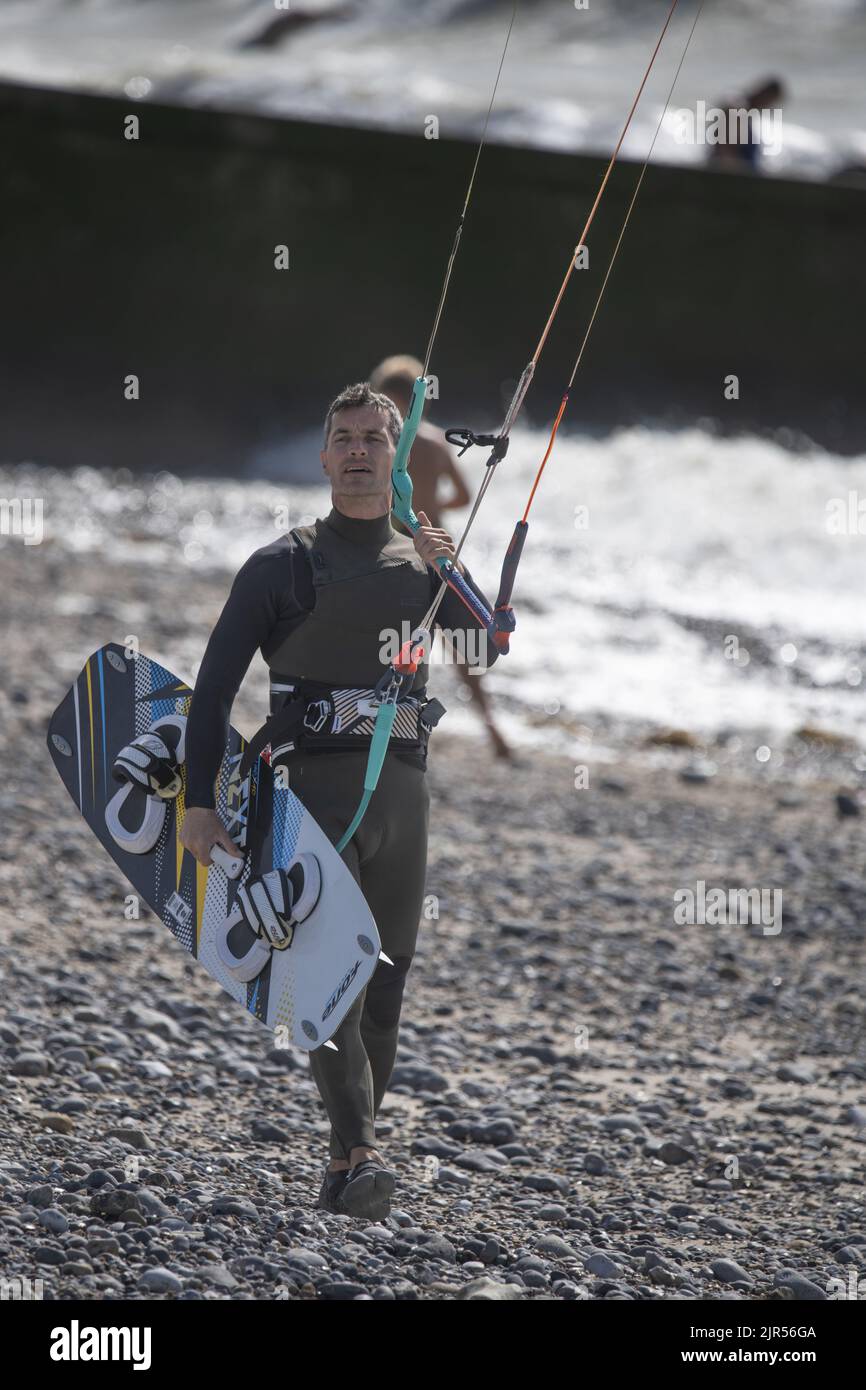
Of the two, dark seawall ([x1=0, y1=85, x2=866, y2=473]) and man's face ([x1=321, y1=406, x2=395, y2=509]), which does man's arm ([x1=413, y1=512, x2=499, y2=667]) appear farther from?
dark seawall ([x1=0, y1=85, x2=866, y2=473])

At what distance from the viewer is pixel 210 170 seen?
24.0 m

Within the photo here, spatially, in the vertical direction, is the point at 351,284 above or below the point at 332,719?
above

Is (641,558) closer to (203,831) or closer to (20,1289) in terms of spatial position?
(203,831)

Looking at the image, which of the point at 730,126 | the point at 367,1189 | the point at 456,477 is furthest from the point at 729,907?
the point at 730,126

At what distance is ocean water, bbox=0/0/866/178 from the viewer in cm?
2755

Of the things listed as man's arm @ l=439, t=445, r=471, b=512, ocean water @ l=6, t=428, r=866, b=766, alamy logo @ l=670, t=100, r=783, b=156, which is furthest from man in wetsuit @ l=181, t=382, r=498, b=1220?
alamy logo @ l=670, t=100, r=783, b=156

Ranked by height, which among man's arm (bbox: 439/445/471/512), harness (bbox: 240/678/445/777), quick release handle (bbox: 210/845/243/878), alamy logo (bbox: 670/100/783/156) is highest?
alamy logo (bbox: 670/100/783/156)

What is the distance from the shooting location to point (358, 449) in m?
4.14

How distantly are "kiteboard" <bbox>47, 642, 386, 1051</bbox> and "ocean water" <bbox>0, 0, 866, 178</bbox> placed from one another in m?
20.4

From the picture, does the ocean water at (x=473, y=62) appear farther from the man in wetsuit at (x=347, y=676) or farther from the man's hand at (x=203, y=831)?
the man's hand at (x=203, y=831)

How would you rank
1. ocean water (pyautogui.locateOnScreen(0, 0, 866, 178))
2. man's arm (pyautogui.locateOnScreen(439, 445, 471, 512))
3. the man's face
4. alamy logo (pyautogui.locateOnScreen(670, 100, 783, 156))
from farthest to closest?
alamy logo (pyautogui.locateOnScreen(670, 100, 783, 156)) → ocean water (pyautogui.locateOnScreen(0, 0, 866, 178)) → man's arm (pyautogui.locateOnScreen(439, 445, 471, 512)) → the man's face

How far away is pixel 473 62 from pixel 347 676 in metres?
43.3
